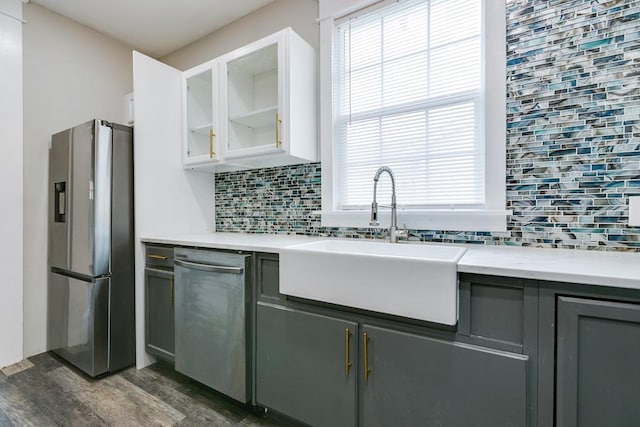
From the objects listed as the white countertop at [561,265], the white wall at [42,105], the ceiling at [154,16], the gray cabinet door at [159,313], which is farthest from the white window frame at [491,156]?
the white wall at [42,105]

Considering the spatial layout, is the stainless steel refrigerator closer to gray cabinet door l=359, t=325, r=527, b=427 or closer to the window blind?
the window blind

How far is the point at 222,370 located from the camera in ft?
5.39

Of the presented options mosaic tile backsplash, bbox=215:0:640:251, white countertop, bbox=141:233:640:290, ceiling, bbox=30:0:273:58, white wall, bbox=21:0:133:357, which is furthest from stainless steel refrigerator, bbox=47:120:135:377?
mosaic tile backsplash, bbox=215:0:640:251

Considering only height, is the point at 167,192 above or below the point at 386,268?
above

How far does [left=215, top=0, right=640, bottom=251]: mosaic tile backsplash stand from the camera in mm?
1259

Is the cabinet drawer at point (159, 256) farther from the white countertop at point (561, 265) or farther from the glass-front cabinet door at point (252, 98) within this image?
the white countertop at point (561, 265)

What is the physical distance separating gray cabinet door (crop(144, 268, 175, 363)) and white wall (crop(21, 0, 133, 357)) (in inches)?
37.4

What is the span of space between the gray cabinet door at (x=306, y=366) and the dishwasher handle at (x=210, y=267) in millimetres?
224

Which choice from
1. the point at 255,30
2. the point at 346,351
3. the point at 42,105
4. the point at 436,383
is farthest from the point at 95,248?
the point at 436,383

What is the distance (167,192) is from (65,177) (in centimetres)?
67

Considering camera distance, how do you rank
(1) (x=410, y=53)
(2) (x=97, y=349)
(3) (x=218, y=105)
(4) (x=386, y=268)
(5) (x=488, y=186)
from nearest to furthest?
(4) (x=386, y=268) → (5) (x=488, y=186) → (1) (x=410, y=53) → (2) (x=97, y=349) → (3) (x=218, y=105)

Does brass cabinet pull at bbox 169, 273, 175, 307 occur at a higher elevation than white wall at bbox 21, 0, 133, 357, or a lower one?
lower

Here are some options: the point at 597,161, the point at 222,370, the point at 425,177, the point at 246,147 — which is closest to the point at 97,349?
the point at 222,370

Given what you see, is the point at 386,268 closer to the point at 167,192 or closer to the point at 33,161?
the point at 167,192
